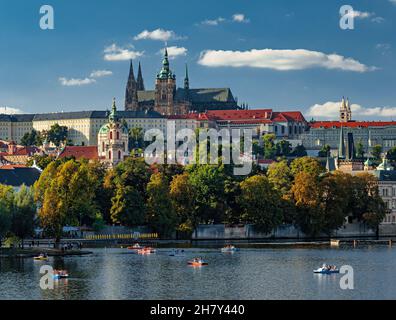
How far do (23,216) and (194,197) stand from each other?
81.8 ft

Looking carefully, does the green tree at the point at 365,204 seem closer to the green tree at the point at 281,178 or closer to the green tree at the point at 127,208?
the green tree at the point at 281,178

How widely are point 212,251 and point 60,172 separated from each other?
13.3 metres

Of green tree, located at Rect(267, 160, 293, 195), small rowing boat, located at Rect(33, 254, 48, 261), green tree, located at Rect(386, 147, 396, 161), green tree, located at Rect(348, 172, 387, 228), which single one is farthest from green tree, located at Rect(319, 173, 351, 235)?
green tree, located at Rect(386, 147, 396, 161)

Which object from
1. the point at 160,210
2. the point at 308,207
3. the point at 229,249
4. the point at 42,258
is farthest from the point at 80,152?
the point at 42,258

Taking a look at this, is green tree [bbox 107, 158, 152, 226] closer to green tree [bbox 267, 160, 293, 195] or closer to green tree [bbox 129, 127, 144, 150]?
green tree [bbox 267, 160, 293, 195]

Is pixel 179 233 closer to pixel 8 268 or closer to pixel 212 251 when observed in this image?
pixel 212 251

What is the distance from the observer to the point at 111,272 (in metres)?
64.4

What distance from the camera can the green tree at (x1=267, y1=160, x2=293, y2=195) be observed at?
353 feet

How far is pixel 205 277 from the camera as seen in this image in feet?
208

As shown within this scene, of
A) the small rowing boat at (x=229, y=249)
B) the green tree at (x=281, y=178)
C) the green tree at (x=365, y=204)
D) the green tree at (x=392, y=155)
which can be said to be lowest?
the small rowing boat at (x=229, y=249)

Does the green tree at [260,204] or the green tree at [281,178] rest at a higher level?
the green tree at [281,178]

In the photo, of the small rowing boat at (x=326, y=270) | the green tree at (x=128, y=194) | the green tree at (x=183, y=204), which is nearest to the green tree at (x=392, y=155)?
the green tree at (x=128, y=194)

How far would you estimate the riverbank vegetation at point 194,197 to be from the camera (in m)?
81.7

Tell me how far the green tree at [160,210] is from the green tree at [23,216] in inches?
662
